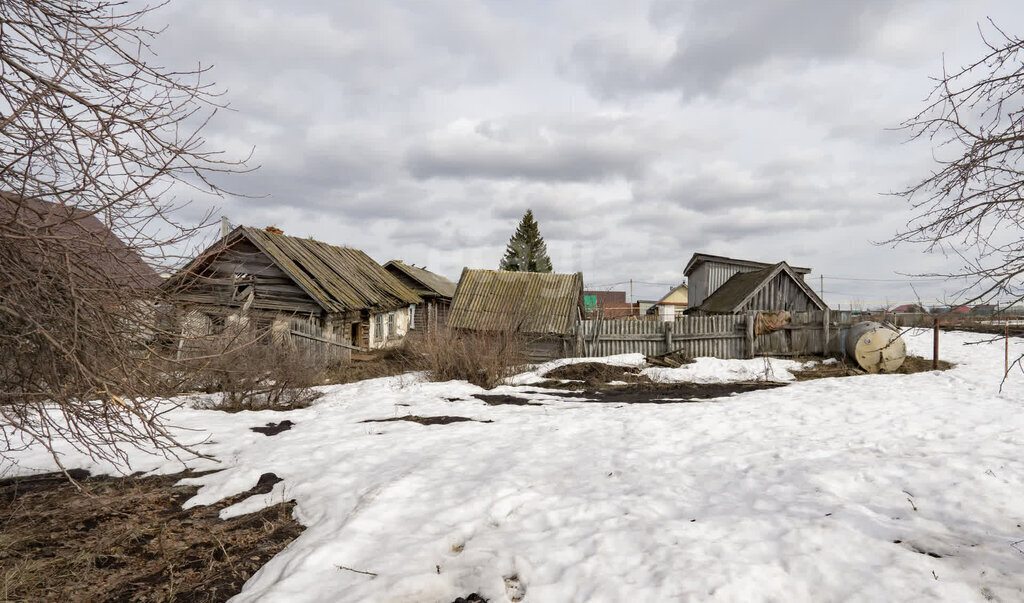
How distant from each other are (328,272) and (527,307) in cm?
703

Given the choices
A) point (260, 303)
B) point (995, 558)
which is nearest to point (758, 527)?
point (995, 558)

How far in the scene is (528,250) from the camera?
155ft

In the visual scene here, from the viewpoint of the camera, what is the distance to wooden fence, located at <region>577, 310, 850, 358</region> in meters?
17.1

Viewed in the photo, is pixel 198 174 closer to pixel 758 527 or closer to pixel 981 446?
pixel 758 527

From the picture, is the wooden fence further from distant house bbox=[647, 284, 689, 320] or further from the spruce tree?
the spruce tree

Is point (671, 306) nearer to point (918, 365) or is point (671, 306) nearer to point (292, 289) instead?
point (918, 365)

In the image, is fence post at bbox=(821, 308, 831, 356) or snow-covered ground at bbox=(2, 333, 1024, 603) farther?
fence post at bbox=(821, 308, 831, 356)

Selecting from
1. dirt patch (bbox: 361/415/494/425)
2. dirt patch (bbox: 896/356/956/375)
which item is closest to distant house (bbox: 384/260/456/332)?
dirt patch (bbox: 361/415/494/425)

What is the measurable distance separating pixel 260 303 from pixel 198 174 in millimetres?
13973

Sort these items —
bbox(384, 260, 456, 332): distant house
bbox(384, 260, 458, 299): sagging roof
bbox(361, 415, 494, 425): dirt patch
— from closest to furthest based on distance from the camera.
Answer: bbox(361, 415, 494, 425): dirt patch → bbox(384, 260, 456, 332): distant house → bbox(384, 260, 458, 299): sagging roof

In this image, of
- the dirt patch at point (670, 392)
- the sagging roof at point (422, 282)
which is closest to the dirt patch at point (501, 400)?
the dirt patch at point (670, 392)

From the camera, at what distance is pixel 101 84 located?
135 inches

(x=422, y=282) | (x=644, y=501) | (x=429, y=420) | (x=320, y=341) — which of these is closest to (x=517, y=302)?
(x=320, y=341)

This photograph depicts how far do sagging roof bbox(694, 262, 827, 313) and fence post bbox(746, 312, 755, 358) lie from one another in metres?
1.33
